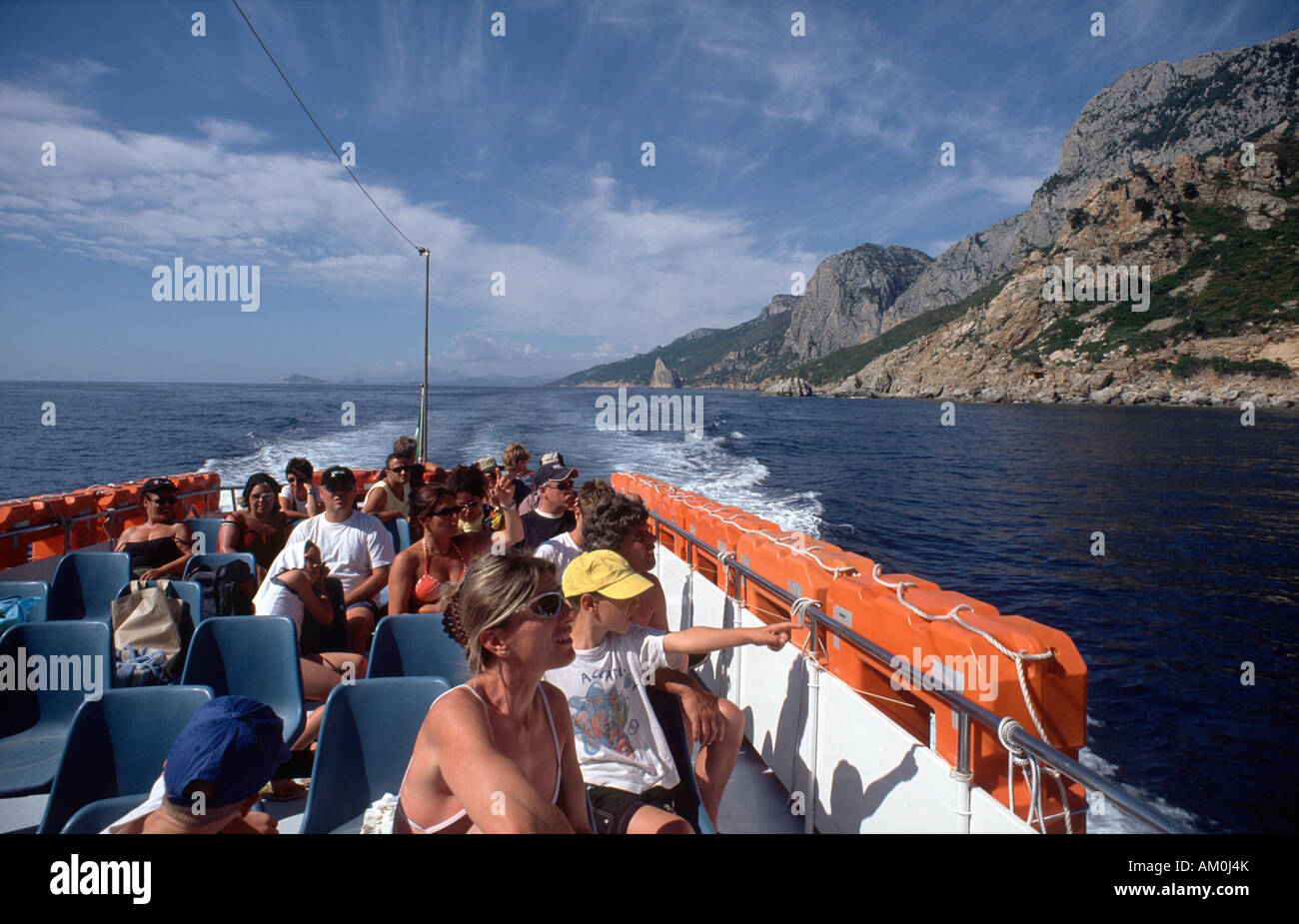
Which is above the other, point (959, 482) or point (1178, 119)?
point (1178, 119)

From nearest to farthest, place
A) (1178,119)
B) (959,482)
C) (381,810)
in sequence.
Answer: (381,810)
(959,482)
(1178,119)

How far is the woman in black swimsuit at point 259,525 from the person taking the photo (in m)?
5.19

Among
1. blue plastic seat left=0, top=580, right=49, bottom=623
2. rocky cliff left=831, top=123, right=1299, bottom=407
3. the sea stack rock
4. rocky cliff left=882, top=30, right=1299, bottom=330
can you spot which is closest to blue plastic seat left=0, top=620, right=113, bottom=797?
blue plastic seat left=0, top=580, right=49, bottom=623

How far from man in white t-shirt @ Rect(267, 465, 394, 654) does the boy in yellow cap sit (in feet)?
8.72

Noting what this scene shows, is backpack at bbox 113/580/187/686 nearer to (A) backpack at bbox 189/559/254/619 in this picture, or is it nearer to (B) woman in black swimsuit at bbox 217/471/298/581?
(A) backpack at bbox 189/559/254/619

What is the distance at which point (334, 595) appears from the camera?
13.5ft

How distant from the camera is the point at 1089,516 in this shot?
64.1 ft

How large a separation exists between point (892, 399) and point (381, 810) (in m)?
116

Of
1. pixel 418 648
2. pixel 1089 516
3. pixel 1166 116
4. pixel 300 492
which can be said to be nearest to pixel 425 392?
Answer: pixel 300 492

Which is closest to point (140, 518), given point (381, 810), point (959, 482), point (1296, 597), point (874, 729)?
point (381, 810)

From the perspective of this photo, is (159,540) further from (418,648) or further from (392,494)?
(418,648)

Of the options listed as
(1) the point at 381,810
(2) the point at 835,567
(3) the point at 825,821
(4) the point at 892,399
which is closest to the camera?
(1) the point at 381,810

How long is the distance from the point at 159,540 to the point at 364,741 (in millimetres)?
3678
